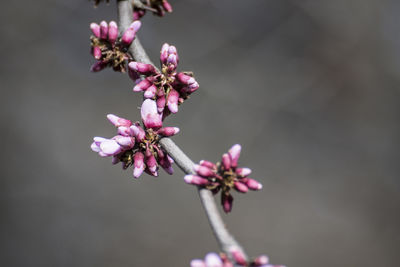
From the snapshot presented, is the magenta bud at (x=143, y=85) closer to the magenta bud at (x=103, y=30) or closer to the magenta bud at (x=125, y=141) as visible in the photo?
the magenta bud at (x=125, y=141)

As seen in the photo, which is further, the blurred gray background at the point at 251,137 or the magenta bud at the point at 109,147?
the blurred gray background at the point at 251,137

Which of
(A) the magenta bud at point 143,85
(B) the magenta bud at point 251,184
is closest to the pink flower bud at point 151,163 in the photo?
(A) the magenta bud at point 143,85

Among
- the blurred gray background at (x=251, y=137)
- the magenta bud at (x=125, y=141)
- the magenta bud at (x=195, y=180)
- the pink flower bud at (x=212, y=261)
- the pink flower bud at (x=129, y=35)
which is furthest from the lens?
the blurred gray background at (x=251, y=137)

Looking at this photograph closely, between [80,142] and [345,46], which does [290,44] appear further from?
[80,142]

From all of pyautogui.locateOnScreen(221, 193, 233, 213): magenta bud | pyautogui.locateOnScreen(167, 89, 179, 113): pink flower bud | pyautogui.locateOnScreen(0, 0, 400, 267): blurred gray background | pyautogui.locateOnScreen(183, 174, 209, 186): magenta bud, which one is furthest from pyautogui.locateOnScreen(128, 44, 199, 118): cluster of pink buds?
pyautogui.locateOnScreen(0, 0, 400, 267): blurred gray background

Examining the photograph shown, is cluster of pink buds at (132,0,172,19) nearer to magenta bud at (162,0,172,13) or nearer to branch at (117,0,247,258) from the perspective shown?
magenta bud at (162,0,172,13)

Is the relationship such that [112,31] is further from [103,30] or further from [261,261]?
[261,261]

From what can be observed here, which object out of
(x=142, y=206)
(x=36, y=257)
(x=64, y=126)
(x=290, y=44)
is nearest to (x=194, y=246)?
(x=142, y=206)
